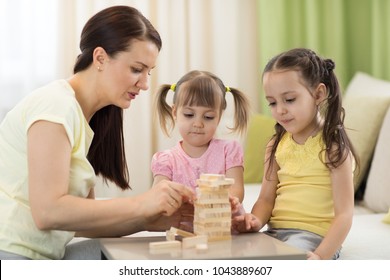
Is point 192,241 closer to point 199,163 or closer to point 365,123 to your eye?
point 199,163

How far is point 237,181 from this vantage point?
186 cm

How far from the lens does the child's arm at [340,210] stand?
1.56 meters

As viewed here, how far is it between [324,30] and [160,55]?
0.88 m

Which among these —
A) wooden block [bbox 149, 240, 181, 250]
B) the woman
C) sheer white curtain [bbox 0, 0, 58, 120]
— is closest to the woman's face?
the woman

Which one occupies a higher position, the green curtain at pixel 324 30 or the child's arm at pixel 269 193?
the green curtain at pixel 324 30

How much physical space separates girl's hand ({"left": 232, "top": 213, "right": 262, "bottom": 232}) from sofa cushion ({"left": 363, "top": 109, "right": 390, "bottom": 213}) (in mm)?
1078

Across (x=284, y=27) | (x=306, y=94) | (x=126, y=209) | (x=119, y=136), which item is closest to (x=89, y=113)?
(x=119, y=136)

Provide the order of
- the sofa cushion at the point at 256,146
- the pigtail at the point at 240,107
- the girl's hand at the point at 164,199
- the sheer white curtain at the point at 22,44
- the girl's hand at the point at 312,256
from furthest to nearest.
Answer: the sheer white curtain at the point at 22,44 → the sofa cushion at the point at 256,146 → the pigtail at the point at 240,107 → the girl's hand at the point at 312,256 → the girl's hand at the point at 164,199

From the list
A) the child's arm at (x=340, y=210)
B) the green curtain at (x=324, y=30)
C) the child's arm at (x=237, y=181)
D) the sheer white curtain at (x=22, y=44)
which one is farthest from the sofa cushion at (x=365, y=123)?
the sheer white curtain at (x=22, y=44)

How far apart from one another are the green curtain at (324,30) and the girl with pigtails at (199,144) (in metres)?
1.77

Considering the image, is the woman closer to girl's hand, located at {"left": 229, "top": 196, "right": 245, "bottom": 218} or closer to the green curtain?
girl's hand, located at {"left": 229, "top": 196, "right": 245, "bottom": 218}

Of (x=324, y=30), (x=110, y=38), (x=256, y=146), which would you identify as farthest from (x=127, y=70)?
(x=324, y=30)

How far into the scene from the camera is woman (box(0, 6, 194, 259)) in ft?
4.64

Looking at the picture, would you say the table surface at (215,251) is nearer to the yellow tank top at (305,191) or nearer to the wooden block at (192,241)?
the wooden block at (192,241)
